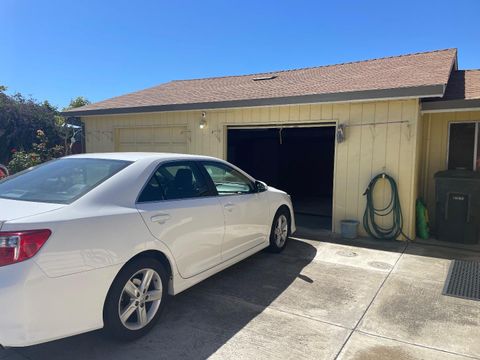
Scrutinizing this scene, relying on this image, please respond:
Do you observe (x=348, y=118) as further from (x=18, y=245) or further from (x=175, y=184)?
(x=18, y=245)

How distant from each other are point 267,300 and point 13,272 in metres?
2.51

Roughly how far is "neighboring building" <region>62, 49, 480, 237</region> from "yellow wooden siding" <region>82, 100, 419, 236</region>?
0.02m

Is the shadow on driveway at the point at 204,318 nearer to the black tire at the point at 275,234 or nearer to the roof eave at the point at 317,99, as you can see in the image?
the black tire at the point at 275,234

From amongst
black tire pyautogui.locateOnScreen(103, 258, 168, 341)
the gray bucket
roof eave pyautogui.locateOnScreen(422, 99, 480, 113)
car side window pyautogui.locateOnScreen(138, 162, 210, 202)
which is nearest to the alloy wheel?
black tire pyautogui.locateOnScreen(103, 258, 168, 341)

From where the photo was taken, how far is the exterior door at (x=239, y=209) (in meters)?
4.25

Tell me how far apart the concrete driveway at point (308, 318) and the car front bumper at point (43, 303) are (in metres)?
0.50

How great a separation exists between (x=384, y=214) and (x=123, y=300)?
516 cm

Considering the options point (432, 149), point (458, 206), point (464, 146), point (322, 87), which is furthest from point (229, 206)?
point (464, 146)

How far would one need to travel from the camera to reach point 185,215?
3.54 m

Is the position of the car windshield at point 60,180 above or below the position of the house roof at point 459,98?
below

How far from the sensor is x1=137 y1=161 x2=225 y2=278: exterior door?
10.7ft

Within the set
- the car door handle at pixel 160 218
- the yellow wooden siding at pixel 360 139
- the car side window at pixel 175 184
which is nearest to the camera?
the car door handle at pixel 160 218

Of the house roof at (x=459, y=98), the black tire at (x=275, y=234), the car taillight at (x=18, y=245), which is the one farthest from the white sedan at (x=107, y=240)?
the house roof at (x=459, y=98)

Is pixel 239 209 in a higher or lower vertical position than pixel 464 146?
lower
